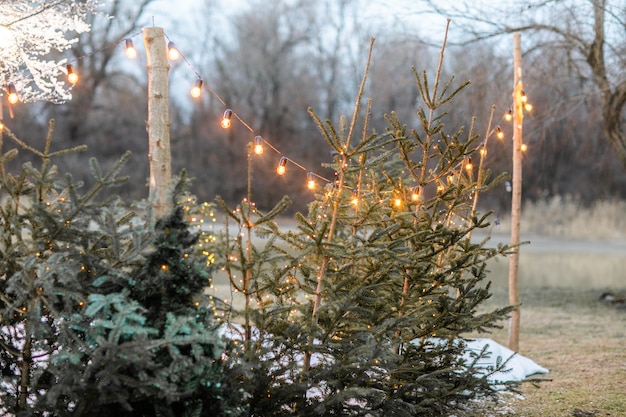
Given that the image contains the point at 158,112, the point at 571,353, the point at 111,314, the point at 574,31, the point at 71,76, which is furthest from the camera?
the point at 574,31

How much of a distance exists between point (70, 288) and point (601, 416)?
13.8 feet

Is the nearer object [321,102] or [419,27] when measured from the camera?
[419,27]

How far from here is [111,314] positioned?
150 inches

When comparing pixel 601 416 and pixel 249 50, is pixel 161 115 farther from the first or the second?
pixel 249 50

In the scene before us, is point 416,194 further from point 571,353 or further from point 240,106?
point 240,106

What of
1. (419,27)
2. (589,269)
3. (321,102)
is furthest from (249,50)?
(419,27)

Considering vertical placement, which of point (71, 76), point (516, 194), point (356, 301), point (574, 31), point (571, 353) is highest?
point (574, 31)

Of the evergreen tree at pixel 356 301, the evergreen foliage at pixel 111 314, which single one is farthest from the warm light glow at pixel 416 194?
the evergreen foliage at pixel 111 314

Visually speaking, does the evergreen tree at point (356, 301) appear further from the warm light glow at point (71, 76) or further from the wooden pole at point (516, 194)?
the wooden pole at point (516, 194)

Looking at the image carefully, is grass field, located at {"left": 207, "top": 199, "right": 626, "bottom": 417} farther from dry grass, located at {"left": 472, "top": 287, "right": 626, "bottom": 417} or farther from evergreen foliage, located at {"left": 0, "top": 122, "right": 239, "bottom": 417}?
evergreen foliage, located at {"left": 0, "top": 122, "right": 239, "bottom": 417}

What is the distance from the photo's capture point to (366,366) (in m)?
4.67

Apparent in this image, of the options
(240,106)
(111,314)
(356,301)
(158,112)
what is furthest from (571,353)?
(240,106)

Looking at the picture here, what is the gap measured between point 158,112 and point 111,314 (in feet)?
5.44

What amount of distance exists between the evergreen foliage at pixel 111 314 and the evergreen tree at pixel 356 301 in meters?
0.38
